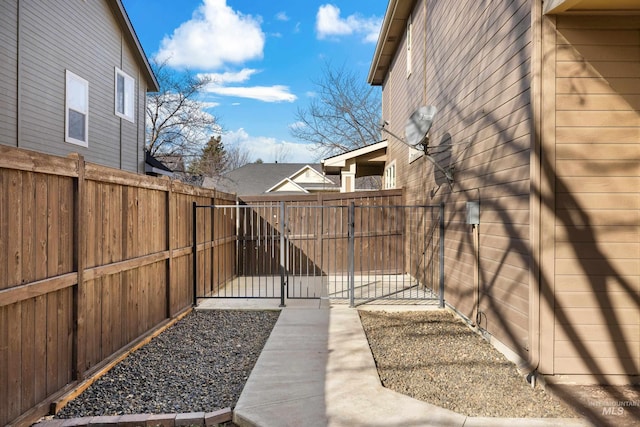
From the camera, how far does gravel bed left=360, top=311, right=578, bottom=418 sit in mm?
3092

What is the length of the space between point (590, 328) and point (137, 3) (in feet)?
86.7

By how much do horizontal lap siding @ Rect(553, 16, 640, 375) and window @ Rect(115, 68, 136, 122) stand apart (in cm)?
1029

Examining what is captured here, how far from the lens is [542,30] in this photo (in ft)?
11.2

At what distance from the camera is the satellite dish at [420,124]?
6004mm

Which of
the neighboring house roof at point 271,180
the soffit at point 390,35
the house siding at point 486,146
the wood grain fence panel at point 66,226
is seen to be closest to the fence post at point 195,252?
the wood grain fence panel at point 66,226

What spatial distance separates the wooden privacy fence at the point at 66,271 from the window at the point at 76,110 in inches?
202

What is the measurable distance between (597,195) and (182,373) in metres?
3.97

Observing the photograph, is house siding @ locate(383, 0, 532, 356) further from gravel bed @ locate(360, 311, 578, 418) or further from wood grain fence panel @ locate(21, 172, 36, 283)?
wood grain fence panel @ locate(21, 172, 36, 283)

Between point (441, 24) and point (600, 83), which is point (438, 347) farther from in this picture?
point (441, 24)

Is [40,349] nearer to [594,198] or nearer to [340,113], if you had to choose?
[594,198]

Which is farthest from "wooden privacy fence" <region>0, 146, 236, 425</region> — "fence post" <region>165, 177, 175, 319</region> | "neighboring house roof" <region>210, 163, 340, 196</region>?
"neighboring house roof" <region>210, 163, 340, 196</region>

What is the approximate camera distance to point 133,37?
35.9ft

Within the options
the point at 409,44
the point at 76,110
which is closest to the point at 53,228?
the point at 76,110

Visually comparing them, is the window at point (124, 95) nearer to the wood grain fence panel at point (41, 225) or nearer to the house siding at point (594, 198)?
the wood grain fence panel at point (41, 225)
